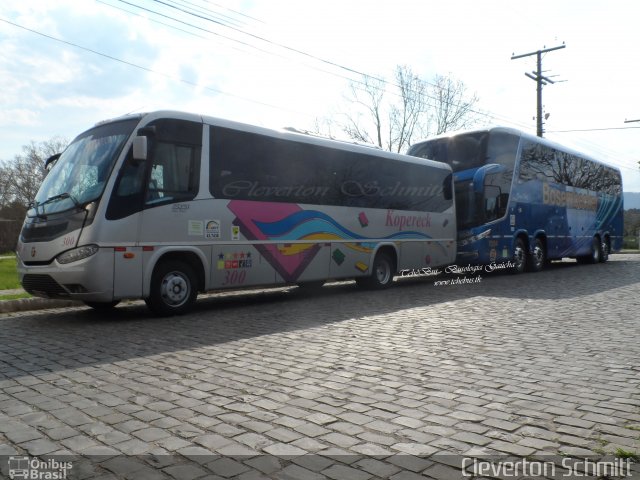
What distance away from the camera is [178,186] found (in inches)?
380

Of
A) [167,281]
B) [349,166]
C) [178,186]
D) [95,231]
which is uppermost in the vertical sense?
[349,166]

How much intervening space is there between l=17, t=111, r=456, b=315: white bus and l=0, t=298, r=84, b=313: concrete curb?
1.42 metres

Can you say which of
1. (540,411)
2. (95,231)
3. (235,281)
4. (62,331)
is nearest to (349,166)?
(235,281)

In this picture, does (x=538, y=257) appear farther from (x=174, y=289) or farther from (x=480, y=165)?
(x=174, y=289)

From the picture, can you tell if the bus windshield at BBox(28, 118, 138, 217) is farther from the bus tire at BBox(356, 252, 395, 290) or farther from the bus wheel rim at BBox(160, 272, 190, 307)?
the bus tire at BBox(356, 252, 395, 290)

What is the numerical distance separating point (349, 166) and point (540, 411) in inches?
387

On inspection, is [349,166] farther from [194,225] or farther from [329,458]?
[329,458]

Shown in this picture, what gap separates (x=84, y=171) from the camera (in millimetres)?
9297

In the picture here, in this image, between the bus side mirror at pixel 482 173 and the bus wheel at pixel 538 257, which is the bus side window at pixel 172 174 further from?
the bus wheel at pixel 538 257

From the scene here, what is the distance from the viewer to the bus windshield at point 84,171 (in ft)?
29.5

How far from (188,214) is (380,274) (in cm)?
619
